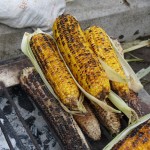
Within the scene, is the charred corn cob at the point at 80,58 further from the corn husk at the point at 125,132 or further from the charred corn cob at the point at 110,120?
the corn husk at the point at 125,132

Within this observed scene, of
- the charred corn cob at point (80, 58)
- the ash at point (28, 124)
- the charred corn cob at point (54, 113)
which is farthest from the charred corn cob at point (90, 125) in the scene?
the ash at point (28, 124)

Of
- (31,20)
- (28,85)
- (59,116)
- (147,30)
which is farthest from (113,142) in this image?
(147,30)

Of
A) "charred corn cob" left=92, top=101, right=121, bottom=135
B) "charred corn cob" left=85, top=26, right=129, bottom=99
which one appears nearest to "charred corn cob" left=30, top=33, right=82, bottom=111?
"charred corn cob" left=92, top=101, right=121, bottom=135

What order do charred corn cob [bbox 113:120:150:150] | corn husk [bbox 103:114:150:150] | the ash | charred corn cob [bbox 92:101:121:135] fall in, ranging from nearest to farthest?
charred corn cob [bbox 113:120:150:150]
corn husk [bbox 103:114:150:150]
charred corn cob [bbox 92:101:121:135]
the ash

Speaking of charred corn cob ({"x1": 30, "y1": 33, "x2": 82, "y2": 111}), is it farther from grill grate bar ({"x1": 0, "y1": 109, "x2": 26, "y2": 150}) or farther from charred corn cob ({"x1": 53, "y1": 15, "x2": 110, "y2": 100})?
grill grate bar ({"x1": 0, "y1": 109, "x2": 26, "y2": 150})

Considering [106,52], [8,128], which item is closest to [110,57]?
[106,52]

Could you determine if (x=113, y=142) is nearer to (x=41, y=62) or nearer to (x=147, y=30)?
(x=41, y=62)
